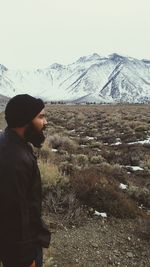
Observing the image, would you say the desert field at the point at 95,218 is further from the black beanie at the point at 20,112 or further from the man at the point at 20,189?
the black beanie at the point at 20,112

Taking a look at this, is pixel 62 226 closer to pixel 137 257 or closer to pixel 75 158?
pixel 137 257

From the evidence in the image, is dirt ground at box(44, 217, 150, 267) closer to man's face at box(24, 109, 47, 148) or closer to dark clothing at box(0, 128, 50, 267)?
dark clothing at box(0, 128, 50, 267)

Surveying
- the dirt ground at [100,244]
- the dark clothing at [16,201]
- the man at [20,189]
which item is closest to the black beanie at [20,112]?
the man at [20,189]

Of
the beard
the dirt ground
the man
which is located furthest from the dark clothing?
the dirt ground

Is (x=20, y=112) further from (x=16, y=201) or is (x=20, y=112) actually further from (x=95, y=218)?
(x=95, y=218)

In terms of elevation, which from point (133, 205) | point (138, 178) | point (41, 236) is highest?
point (41, 236)

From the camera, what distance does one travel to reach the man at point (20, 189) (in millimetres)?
3123

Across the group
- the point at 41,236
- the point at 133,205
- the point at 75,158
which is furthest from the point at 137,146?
the point at 41,236

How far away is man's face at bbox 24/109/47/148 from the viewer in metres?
3.37

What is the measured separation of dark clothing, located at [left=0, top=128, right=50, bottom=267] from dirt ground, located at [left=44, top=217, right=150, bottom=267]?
238 centimetres

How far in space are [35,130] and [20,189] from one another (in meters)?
0.52

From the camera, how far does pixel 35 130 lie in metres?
3.40

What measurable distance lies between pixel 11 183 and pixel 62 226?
4.05 meters

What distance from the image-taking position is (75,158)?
1239 cm
